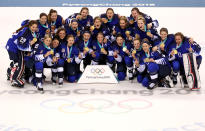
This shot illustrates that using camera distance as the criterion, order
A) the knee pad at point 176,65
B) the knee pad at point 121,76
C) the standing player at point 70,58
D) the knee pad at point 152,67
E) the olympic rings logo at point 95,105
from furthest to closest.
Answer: the knee pad at point 121,76, the standing player at point 70,58, the knee pad at point 176,65, the knee pad at point 152,67, the olympic rings logo at point 95,105

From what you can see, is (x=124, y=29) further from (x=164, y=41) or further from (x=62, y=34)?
(x=62, y=34)

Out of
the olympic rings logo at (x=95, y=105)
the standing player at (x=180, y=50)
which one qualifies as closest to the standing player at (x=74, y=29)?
the olympic rings logo at (x=95, y=105)

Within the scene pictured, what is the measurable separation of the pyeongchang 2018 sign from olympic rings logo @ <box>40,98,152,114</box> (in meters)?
0.93

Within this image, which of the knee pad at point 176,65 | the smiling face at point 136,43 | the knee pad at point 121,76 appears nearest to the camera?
the knee pad at point 176,65

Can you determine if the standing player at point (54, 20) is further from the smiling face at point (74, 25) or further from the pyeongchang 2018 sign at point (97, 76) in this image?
Result: the pyeongchang 2018 sign at point (97, 76)

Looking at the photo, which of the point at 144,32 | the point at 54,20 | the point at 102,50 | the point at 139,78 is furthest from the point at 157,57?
the point at 54,20

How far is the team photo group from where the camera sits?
5172mm

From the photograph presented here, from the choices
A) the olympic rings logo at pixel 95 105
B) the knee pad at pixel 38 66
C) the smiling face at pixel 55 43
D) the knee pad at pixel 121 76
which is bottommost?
the olympic rings logo at pixel 95 105

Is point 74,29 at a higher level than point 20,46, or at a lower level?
higher

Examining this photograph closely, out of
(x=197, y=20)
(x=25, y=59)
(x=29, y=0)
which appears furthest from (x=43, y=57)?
(x=197, y=20)

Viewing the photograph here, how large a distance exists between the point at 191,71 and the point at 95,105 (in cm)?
168

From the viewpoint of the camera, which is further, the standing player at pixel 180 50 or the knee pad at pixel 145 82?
the knee pad at pixel 145 82

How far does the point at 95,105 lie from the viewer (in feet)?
14.5

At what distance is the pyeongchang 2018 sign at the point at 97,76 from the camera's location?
5559mm
